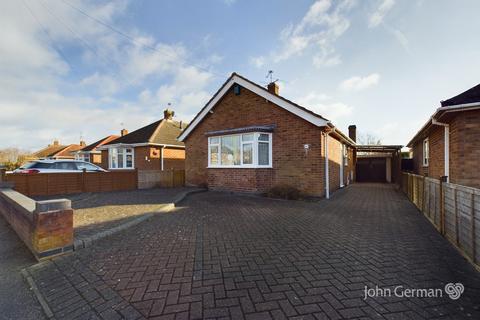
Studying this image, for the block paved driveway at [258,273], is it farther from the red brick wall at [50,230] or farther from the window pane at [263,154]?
the window pane at [263,154]

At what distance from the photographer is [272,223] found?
18.5 feet

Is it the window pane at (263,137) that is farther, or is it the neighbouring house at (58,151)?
the neighbouring house at (58,151)

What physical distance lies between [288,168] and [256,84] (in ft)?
14.7

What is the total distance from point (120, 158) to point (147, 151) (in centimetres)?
373

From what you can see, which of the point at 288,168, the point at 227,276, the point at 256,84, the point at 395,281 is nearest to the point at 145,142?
the point at 256,84

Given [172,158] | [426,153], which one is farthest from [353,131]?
[172,158]

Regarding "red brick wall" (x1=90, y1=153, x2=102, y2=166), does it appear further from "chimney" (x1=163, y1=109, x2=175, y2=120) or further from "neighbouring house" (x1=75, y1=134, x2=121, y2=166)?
"chimney" (x1=163, y1=109, x2=175, y2=120)

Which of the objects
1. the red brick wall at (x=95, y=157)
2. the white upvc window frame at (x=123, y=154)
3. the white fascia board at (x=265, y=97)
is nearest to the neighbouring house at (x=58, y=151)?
the red brick wall at (x=95, y=157)

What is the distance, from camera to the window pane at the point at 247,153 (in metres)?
10.3

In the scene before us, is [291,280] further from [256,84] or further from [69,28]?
[69,28]

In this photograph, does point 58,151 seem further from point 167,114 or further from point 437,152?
point 437,152

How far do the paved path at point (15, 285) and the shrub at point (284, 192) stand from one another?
303 inches

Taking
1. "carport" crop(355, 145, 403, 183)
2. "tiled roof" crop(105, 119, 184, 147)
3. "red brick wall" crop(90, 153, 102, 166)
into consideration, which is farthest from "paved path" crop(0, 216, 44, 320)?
"red brick wall" crop(90, 153, 102, 166)

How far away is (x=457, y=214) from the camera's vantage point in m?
4.04
